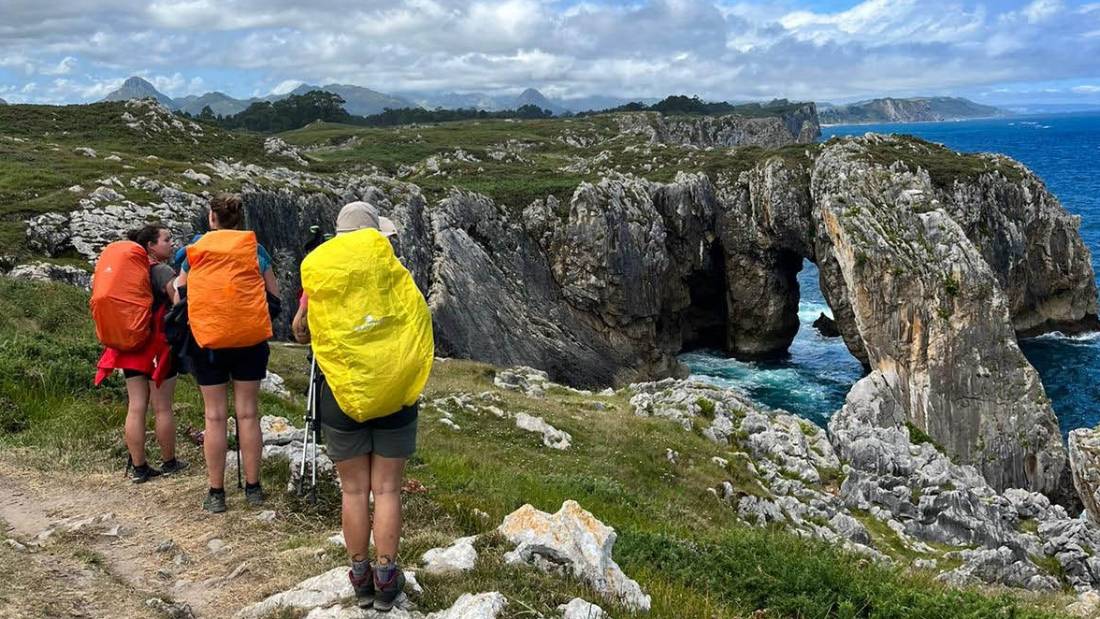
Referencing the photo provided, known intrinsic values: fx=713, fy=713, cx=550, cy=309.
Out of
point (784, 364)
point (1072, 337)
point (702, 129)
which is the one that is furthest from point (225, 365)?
point (702, 129)

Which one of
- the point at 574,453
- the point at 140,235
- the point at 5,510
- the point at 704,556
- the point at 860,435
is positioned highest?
the point at 140,235

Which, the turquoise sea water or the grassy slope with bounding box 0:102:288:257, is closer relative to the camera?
the grassy slope with bounding box 0:102:288:257

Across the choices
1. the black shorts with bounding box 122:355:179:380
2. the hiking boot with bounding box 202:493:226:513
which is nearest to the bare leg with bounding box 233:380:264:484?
the hiking boot with bounding box 202:493:226:513

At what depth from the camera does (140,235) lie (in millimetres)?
10000

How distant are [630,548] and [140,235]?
801cm

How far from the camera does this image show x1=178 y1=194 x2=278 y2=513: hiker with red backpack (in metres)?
8.34

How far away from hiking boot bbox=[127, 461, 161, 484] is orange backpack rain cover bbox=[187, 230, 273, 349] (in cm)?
291

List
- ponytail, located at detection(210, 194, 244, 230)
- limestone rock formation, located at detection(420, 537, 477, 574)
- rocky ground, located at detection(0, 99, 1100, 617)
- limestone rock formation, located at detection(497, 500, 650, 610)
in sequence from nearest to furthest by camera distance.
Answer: limestone rock formation, located at detection(420, 537, 477, 574) < limestone rock formation, located at detection(497, 500, 650, 610) < ponytail, located at detection(210, 194, 244, 230) < rocky ground, located at detection(0, 99, 1100, 617)

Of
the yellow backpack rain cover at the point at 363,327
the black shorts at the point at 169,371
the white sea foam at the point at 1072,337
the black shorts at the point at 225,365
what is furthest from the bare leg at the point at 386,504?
the white sea foam at the point at 1072,337

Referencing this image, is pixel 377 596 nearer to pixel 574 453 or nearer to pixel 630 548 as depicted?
pixel 630 548

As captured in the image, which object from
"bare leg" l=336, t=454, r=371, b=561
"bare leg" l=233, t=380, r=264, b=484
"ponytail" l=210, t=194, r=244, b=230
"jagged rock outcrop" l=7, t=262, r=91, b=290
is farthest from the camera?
"jagged rock outcrop" l=7, t=262, r=91, b=290

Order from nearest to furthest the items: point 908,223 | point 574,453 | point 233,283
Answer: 1. point 233,283
2. point 574,453
3. point 908,223

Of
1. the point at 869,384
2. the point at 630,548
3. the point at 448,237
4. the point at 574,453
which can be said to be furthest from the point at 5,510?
the point at 448,237

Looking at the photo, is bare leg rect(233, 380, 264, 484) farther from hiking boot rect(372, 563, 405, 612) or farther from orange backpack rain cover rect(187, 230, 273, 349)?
hiking boot rect(372, 563, 405, 612)
